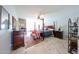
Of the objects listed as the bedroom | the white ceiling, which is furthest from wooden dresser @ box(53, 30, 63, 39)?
the white ceiling

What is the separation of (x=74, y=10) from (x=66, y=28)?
55 centimetres

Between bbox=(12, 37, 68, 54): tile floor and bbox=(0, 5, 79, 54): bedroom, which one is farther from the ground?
bbox=(0, 5, 79, 54): bedroom

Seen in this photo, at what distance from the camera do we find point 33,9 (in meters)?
2.37

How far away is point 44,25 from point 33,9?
522 millimetres

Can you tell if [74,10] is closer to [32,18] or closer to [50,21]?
[50,21]

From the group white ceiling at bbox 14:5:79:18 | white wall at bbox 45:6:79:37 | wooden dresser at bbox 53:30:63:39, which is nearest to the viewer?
white ceiling at bbox 14:5:79:18

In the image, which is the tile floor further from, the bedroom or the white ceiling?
the white ceiling

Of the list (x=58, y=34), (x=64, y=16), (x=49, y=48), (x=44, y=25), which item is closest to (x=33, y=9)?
(x=44, y=25)

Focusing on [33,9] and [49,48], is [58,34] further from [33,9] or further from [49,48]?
[33,9]

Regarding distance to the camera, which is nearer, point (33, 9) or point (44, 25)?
point (33, 9)

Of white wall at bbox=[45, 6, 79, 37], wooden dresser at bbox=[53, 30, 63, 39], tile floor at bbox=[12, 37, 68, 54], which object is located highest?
white wall at bbox=[45, 6, 79, 37]

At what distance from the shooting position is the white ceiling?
7.55 ft
